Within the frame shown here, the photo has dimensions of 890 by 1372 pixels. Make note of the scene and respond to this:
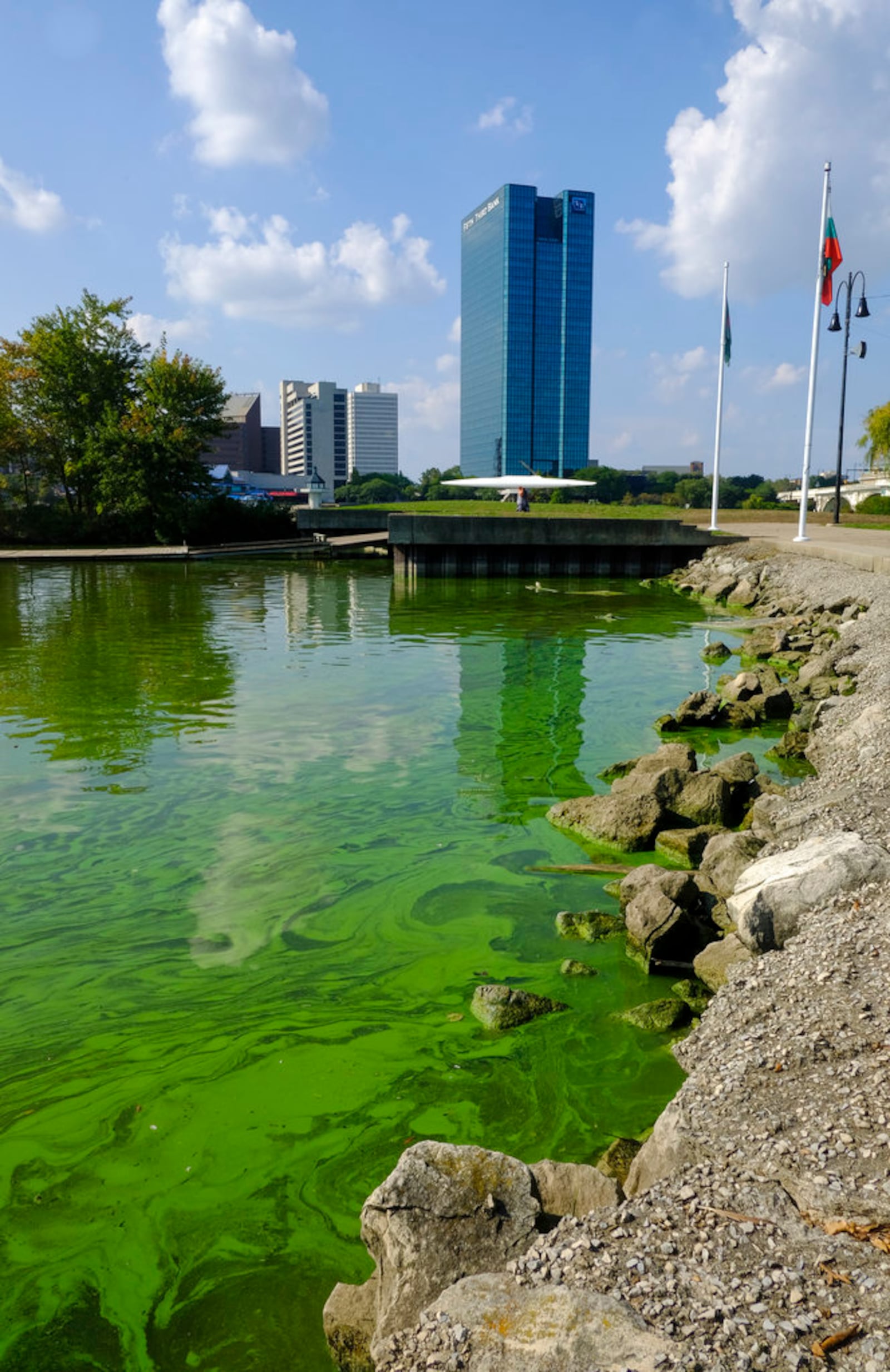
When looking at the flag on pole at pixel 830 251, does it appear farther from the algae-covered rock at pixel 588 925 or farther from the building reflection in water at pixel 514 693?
the algae-covered rock at pixel 588 925

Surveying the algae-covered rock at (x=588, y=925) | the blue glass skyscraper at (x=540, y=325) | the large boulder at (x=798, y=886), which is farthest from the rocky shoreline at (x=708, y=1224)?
the blue glass skyscraper at (x=540, y=325)

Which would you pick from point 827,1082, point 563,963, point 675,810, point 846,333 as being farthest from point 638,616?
point 846,333

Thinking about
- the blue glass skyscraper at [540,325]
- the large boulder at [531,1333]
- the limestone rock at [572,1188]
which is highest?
the blue glass skyscraper at [540,325]

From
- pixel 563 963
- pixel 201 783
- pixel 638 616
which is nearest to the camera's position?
pixel 563 963

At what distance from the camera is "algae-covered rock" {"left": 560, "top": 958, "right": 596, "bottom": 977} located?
588cm

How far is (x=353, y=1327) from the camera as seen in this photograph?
3.15 m

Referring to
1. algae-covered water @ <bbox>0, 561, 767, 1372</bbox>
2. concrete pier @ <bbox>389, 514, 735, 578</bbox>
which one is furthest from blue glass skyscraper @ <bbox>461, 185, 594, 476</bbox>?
algae-covered water @ <bbox>0, 561, 767, 1372</bbox>

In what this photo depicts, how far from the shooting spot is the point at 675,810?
839cm

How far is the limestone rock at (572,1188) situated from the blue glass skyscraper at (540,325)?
500 ft

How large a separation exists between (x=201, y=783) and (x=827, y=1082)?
720cm

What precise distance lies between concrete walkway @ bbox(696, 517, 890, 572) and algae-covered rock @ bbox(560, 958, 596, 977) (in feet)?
61.9

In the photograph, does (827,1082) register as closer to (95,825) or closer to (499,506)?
(95,825)

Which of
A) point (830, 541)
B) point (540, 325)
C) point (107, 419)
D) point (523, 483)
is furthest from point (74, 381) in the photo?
point (540, 325)

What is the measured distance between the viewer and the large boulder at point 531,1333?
2.48 meters
